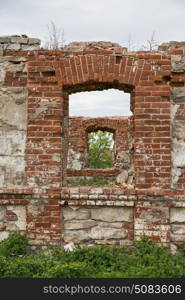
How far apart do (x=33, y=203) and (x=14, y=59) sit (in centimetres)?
212

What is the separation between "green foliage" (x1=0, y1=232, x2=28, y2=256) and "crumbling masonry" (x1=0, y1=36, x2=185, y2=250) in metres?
0.12

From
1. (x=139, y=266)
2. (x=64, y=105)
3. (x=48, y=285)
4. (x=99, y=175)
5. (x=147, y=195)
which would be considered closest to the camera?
Answer: (x=48, y=285)

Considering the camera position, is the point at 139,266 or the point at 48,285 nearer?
the point at 48,285

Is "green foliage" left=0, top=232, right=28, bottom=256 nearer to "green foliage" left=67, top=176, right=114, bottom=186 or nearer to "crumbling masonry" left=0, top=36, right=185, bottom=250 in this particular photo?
"crumbling masonry" left=0, top=36, right=185, bottom=250

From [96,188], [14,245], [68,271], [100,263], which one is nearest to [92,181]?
[96,188]

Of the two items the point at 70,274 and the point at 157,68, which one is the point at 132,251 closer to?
the point at 70,274

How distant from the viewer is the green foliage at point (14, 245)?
5184 millimetres

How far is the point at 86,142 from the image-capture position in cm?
1465

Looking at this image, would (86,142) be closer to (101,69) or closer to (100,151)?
(100,151)

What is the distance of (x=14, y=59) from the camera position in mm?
5547

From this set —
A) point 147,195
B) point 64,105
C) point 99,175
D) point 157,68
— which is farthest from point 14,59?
point 99,175

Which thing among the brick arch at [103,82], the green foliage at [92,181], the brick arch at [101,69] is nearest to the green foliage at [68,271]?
the brick arch at [103,82]

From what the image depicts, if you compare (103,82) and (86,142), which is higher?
(103,82)

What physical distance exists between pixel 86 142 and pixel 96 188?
30.5 ft
